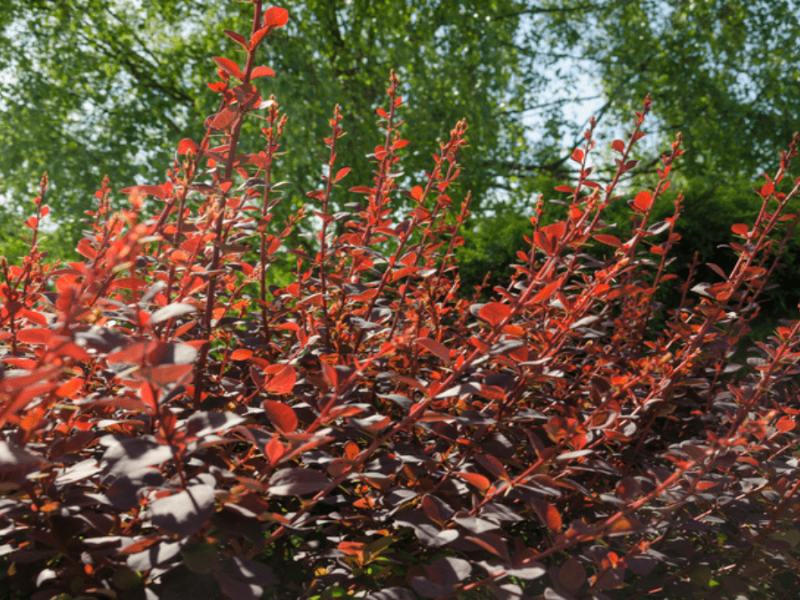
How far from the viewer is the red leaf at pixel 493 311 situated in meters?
1.06

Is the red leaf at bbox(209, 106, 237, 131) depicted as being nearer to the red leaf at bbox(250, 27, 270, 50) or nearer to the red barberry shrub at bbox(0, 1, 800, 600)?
the red barberry shrub at bbox(0, 1, 800, 600)

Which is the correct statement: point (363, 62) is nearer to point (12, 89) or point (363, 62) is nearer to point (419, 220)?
point (12, 89)

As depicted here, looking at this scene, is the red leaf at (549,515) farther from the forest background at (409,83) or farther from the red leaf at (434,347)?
the forest background at (409,83)

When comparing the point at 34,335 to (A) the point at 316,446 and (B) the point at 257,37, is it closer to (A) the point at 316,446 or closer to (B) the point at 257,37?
(A) the point at 316,446

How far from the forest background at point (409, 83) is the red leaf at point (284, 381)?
655cm

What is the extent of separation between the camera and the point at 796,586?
169 centimetres

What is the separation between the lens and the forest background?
8.60 metres

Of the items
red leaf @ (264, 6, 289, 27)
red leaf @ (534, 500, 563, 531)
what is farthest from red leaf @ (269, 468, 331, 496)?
red leaf @ (264, 6, 289, 27)

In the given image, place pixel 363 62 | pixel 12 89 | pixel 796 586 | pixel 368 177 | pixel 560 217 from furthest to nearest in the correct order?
pixel 12 89, pixel 363 62, pixel 368 177, pixel 560 217, pixel 796 586

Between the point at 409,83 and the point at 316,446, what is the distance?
882 cm

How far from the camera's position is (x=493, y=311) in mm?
1070

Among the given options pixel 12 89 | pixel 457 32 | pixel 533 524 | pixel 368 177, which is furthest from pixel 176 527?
pixel 12 89

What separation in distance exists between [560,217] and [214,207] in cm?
432

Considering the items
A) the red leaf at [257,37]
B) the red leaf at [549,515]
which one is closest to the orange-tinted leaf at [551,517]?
the red leaf at [549,515]
